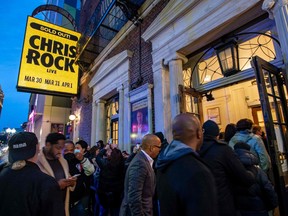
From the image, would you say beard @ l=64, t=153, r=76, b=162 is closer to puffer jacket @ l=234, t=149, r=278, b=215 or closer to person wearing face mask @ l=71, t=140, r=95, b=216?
person wearing face mask @ l=71, t=140, r=95, b=216

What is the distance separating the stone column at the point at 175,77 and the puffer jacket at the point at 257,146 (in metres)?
1.92

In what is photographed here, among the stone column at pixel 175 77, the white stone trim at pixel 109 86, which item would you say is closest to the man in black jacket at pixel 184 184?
the stone column at pixel 175 77

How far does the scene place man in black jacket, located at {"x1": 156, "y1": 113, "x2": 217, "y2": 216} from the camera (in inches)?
41.9

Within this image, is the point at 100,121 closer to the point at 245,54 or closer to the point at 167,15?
the point at 167,15

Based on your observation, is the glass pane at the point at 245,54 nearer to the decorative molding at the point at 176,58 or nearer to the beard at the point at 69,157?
the decorative molding at the point at 176,58

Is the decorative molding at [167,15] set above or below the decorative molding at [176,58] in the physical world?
above

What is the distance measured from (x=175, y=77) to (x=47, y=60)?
711 cm

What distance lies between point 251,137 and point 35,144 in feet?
9.92

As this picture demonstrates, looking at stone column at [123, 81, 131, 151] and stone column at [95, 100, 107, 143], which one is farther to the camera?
stone column at [95, 100, 107, 143]

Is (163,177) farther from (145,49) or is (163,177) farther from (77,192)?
(145,49)

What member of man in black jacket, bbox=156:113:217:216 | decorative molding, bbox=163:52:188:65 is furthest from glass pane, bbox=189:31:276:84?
man in black jacket, bbox=156:113:217:216

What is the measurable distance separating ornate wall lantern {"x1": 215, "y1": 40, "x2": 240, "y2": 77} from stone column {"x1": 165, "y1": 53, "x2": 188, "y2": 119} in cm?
116

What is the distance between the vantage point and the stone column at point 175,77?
195 inches

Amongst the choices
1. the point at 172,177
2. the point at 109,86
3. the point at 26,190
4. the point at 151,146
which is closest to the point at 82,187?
the point at 151,146
